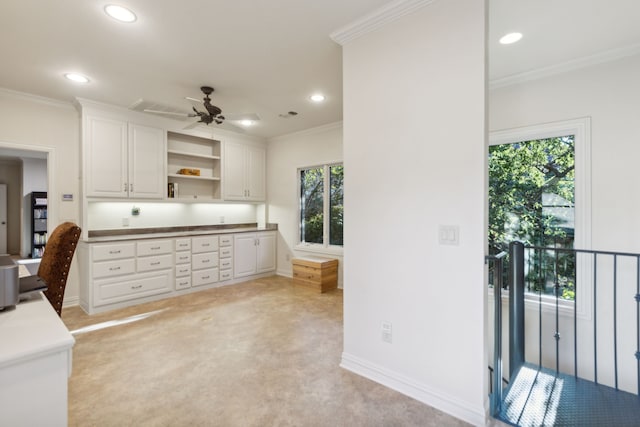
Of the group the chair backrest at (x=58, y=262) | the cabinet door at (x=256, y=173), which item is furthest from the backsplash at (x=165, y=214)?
the chair backrest at (x=58, y=262)

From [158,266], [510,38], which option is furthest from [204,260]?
[510,38]

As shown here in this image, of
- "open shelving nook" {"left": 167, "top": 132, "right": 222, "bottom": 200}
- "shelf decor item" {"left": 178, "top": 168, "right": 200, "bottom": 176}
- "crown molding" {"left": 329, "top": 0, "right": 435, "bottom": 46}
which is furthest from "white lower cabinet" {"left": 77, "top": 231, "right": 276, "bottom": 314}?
"crown molding" {"left": 329, "top": 0, "right": 435, "bottom": 46}

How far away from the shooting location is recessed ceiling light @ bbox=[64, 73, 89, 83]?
3125mm

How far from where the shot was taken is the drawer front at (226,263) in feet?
16.4

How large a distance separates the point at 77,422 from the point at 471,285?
2.53m

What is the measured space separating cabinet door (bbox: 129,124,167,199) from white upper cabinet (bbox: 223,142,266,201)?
3.61 ft

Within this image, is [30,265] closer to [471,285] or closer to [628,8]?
[471,285]

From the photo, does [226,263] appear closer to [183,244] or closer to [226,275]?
[226,275]

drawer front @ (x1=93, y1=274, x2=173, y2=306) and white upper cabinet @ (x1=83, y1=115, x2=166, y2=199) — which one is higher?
white upper cabinet @ (x1=83, y1=115, x2=166, y2=199)

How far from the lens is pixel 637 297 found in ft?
7.27

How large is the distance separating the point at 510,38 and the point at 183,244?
4618 millimetres

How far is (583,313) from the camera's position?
2.62m

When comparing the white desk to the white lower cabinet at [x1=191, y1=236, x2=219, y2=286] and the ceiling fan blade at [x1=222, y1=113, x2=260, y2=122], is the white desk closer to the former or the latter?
the ceiling fan blade at [x1=222, y1=113, x2=260, y2=122]

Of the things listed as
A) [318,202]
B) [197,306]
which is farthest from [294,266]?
[197,306]
